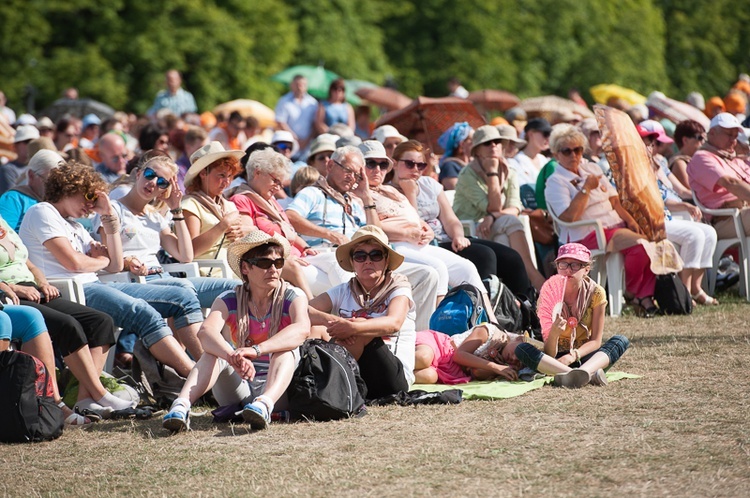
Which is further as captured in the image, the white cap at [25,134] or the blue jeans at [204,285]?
the white cap at [25,134]

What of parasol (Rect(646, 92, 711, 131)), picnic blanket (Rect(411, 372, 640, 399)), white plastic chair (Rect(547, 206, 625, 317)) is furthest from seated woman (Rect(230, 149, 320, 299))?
parasol (Rect(646, 92, 711, 131))

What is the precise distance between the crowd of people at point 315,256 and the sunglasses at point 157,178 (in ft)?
0.05

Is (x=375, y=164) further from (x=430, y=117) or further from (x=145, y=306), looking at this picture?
(x=430, y=117)

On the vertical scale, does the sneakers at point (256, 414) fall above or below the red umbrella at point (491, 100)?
below

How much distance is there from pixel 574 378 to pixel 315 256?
7.31ft

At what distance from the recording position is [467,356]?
7.29 meters

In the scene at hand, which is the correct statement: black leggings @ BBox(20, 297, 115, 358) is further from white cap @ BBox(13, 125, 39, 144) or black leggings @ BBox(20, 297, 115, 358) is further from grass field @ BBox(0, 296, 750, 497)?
white cap @ BBox(13, 125, 39, 144)

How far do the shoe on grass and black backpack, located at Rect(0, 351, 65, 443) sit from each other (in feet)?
9.44

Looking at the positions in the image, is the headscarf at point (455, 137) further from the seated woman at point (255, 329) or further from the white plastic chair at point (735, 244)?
the seated woman at point (255, 329)

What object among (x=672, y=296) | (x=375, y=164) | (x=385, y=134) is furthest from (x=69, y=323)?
(x=672, y=296)

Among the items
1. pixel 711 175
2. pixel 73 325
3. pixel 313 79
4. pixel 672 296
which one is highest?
pixel 313 79

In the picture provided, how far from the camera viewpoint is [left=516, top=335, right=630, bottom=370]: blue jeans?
7004 millimetres

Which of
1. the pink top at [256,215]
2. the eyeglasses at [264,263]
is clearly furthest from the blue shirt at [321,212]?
the eyeglasses at [264,263]

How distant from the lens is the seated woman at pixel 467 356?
23.6 ft
